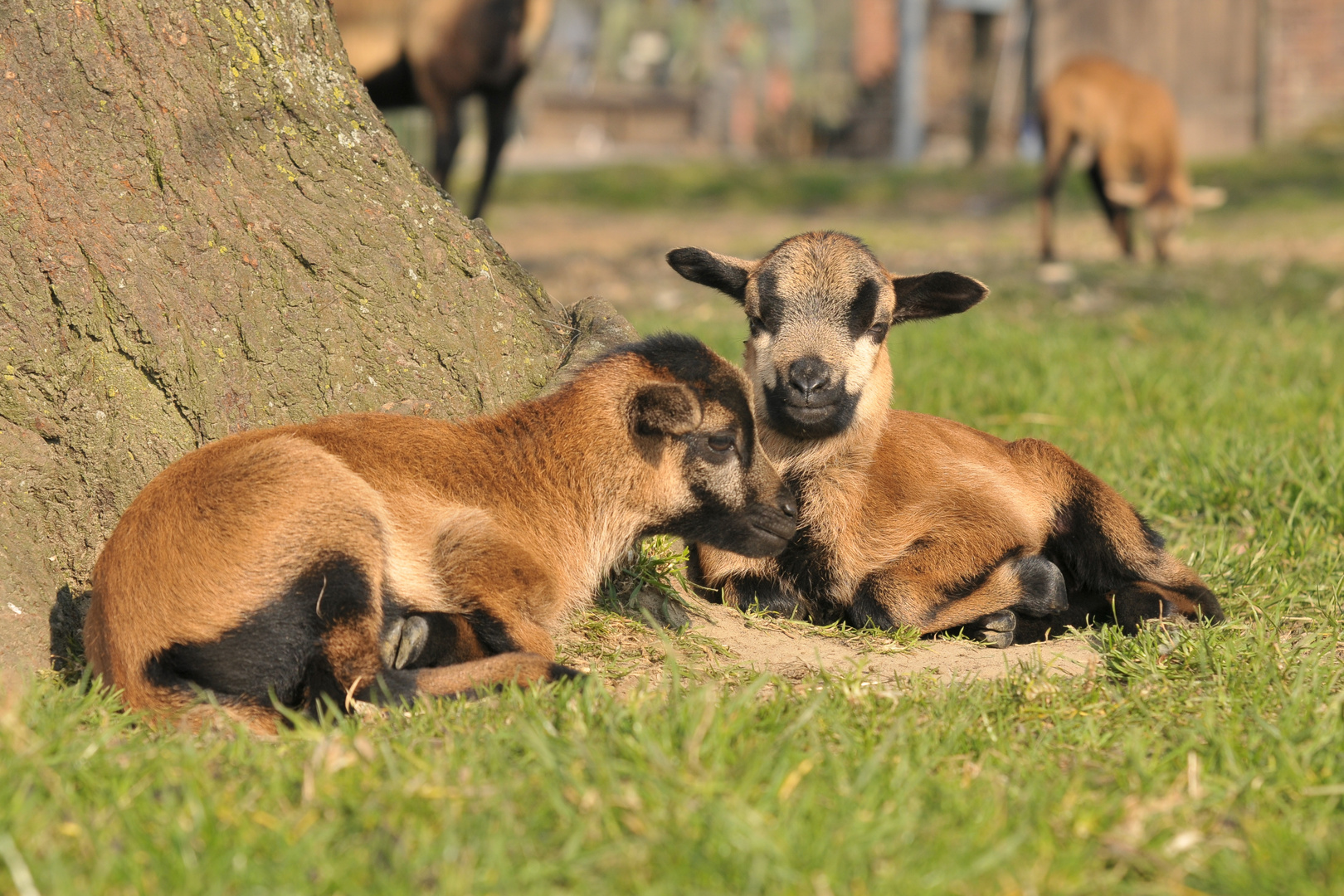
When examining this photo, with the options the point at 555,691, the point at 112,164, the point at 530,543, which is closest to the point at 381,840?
the point at 555,691

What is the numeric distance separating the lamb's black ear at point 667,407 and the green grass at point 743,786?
698 millimetres

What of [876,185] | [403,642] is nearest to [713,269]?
[403,642]

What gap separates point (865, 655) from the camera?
4086 mm

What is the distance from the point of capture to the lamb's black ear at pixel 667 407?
4.18 meters

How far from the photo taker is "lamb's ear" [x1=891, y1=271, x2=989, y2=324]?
200 inches

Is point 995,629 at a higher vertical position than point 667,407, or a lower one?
lower

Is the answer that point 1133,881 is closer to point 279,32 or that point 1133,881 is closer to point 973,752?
point 973,752

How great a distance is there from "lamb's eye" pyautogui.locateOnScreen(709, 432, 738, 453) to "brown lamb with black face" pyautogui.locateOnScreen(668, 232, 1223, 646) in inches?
15.4

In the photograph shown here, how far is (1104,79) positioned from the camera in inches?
598

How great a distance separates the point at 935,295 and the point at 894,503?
0.93 meters

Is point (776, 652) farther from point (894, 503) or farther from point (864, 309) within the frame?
point (864, 309)

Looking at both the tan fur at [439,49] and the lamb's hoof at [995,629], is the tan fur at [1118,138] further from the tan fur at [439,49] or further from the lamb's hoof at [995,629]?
the lamb's hoof at [995,629]

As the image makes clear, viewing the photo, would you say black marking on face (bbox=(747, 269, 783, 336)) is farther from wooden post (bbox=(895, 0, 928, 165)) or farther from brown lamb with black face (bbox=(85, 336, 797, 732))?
wooden post (bbox=(895, 0, 928, 165))

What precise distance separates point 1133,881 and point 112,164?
3.55 meters
